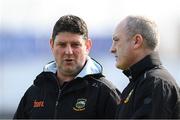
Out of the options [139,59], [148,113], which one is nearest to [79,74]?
[139,59]

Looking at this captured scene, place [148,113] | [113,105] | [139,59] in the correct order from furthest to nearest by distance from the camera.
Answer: [113,105] < [139,59] < [148,113]

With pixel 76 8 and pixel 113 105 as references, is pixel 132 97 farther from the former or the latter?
pixel 76 8

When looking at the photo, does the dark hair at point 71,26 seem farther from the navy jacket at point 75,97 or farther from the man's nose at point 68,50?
the navy jacket at point 75,97

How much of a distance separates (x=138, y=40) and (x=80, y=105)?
706 mm

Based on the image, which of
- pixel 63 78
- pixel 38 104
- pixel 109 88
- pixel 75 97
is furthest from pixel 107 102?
pixel 38 104

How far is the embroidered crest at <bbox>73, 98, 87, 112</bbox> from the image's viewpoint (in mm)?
5312

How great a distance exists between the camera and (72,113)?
5309mm

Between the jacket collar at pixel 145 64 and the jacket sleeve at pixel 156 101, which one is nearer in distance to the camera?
the jacket sleeve at pixel 156 101

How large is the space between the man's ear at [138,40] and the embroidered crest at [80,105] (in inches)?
25.6

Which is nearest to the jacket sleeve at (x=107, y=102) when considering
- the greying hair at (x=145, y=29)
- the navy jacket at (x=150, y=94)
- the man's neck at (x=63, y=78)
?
the man's neck at (x=63, y=78)

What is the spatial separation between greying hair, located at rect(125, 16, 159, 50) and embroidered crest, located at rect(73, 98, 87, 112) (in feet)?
2.12

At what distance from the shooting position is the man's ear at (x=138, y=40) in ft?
16.2

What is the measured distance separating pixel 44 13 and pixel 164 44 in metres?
1.76

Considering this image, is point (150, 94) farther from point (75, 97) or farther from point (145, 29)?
point (75, 97)
